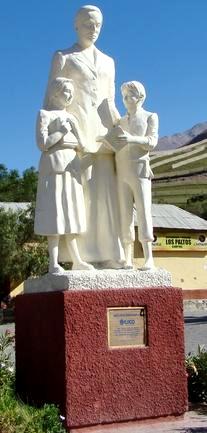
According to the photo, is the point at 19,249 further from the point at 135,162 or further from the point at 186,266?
the point at 135,162

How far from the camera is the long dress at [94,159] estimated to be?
752cm

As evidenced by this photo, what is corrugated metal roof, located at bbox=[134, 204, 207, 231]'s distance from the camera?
30.1 meters

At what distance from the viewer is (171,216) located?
3155 centimetres

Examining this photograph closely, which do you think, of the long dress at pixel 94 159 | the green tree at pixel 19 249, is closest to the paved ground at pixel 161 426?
the long dress at pixel 94 159

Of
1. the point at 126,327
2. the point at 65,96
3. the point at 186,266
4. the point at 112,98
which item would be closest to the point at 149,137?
the point at 112,98

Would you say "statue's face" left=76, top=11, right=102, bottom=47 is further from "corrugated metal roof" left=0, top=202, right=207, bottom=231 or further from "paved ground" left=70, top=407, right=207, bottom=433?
"corrugated metal roof" left=0, top=202, right=207, bottom=231

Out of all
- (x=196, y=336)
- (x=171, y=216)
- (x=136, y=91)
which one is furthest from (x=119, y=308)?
(x=171, y=216)

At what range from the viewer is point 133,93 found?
7598mm

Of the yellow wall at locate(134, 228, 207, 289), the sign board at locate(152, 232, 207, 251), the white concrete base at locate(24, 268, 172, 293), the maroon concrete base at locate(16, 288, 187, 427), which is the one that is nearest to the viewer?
the maroon concrete base at locate(16, 288, 187, 427)

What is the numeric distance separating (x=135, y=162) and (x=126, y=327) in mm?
1609

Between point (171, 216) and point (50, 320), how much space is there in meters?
24.8

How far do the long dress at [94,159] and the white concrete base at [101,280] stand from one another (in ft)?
1.24

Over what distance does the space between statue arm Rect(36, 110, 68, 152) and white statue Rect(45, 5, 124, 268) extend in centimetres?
39

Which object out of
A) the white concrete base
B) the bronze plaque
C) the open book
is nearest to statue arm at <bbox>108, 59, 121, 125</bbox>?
the open book
